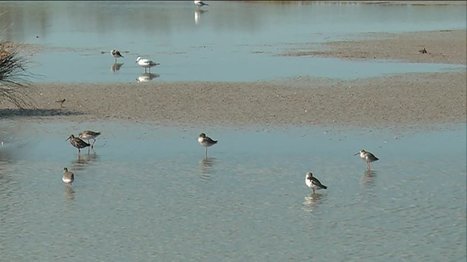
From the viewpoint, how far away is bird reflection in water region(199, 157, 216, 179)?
1205 centimetres

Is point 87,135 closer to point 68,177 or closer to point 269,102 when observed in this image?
point 68,177

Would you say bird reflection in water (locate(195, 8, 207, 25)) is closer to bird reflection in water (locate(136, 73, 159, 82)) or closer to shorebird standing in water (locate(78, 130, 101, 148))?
bird reflection in water (locate(136, 73, 159, 82))

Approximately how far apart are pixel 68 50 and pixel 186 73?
5.79 metres

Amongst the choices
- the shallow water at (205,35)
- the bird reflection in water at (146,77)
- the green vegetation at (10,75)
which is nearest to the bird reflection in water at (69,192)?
the green vegetation at (10,75)

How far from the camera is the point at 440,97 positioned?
1800cm

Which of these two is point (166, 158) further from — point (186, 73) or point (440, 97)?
point (186, 73)

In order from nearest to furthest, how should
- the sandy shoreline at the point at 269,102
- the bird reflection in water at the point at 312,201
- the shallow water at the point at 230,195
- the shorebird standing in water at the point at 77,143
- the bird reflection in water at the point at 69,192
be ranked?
the shallow water at the point at 230,195
the bird reflection in water at the point at 312,201
the bird reflection in water at the point at 69,192
the shorebird standing in water at the point at 77,143
the sandy shoreline at the point at 269,102

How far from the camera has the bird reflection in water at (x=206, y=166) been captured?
1205 cm

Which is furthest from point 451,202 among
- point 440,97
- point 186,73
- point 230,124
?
point 186,73

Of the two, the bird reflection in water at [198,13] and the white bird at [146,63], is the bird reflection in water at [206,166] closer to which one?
the white bird at [146,63]

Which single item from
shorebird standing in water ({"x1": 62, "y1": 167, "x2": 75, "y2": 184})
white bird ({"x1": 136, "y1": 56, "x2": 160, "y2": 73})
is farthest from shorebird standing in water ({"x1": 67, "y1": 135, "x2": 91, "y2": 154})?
white bird ({"x1": 136, "y1": 56, "x2": 160, "y2": 73})

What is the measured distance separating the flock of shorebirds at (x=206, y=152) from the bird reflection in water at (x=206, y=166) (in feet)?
0.76

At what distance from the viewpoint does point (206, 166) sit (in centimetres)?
1259

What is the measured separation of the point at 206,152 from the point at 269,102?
13.9 feet
